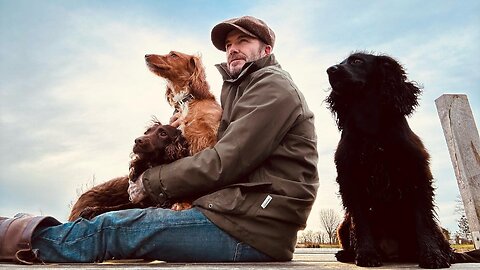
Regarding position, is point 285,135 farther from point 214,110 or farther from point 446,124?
point 446,124

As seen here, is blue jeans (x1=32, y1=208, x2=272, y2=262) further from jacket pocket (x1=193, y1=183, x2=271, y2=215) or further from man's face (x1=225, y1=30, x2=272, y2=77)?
man's face (x1=225, y1=30, x2=272, y2=77)

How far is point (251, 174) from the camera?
10.7 feet

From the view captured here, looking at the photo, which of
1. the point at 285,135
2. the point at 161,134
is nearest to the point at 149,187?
the point at 161,134

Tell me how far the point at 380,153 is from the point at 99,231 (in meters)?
2.16

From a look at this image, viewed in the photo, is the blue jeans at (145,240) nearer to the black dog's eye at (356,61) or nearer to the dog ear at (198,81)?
the black dog's eye at (356,61)

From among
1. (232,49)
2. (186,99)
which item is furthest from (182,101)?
(232,49)

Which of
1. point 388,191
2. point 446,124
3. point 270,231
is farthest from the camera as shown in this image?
point 446,124

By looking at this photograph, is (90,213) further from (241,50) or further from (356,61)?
(356,61)

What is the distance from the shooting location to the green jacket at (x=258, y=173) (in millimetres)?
3125

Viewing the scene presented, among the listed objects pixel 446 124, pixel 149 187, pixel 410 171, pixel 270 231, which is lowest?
pixel 270 231

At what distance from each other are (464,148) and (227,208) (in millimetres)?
4492

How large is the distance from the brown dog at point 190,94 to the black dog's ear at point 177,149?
→ 1.10ft

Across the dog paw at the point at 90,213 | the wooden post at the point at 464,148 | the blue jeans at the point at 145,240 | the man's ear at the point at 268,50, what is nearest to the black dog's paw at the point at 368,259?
the blue jeans at the point at 145,240

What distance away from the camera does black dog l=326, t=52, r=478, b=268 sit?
3.34 metres
